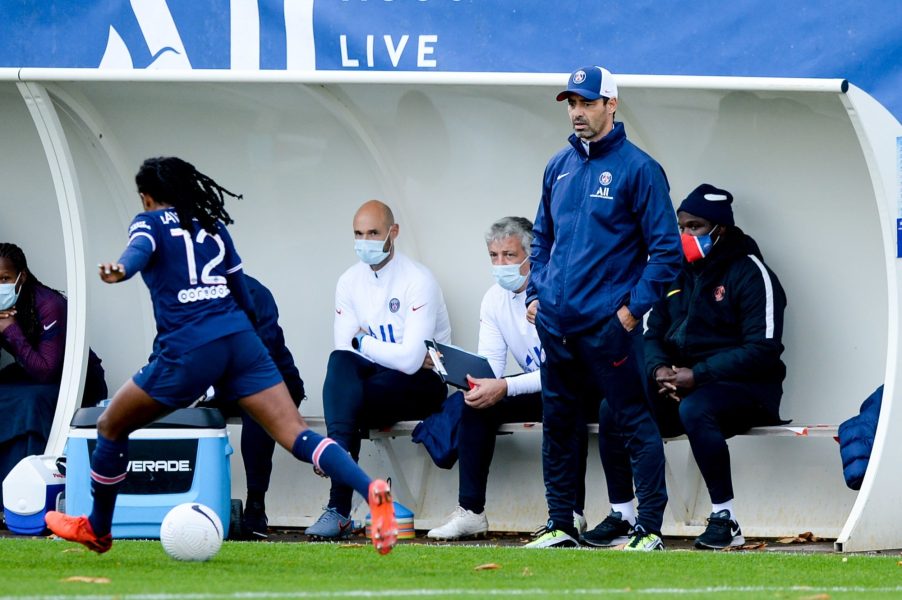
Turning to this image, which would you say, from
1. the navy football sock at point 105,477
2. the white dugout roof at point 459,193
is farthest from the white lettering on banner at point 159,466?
the navy football sock at point 105,477

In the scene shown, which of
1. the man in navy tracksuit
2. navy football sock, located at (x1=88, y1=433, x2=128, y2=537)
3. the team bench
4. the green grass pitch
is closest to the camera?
the green grass pitch

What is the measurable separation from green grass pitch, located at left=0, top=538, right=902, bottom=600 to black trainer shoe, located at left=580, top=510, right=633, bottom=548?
20.5 inches

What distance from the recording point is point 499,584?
512cm

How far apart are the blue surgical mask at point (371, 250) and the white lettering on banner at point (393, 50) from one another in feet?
3.32

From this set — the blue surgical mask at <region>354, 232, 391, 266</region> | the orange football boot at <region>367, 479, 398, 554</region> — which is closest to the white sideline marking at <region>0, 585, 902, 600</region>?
the orange football boot at <region>367, 479, 398, 554</region>

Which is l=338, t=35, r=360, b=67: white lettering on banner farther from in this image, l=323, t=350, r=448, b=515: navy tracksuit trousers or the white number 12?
the white number 12

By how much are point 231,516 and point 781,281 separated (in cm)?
277

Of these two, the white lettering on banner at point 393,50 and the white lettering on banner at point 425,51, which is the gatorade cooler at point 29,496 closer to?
the white lettering on banner at point 393,50

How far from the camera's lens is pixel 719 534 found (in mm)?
6879

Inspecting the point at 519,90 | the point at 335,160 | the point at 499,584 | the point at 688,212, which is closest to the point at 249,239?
the point at 335,160

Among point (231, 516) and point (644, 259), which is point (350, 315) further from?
point (644, 259)

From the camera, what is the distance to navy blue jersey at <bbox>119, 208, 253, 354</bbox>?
18.7ft

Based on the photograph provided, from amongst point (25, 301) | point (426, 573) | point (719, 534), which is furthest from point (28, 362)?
point (719, 534)

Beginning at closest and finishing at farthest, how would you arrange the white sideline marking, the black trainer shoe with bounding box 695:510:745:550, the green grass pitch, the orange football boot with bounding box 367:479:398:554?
the white sideline marking
the green grass pitch
the orange football boot with bounding box 367:479:398:554
the black trainer shoe with bounding box 695:510:745:550
